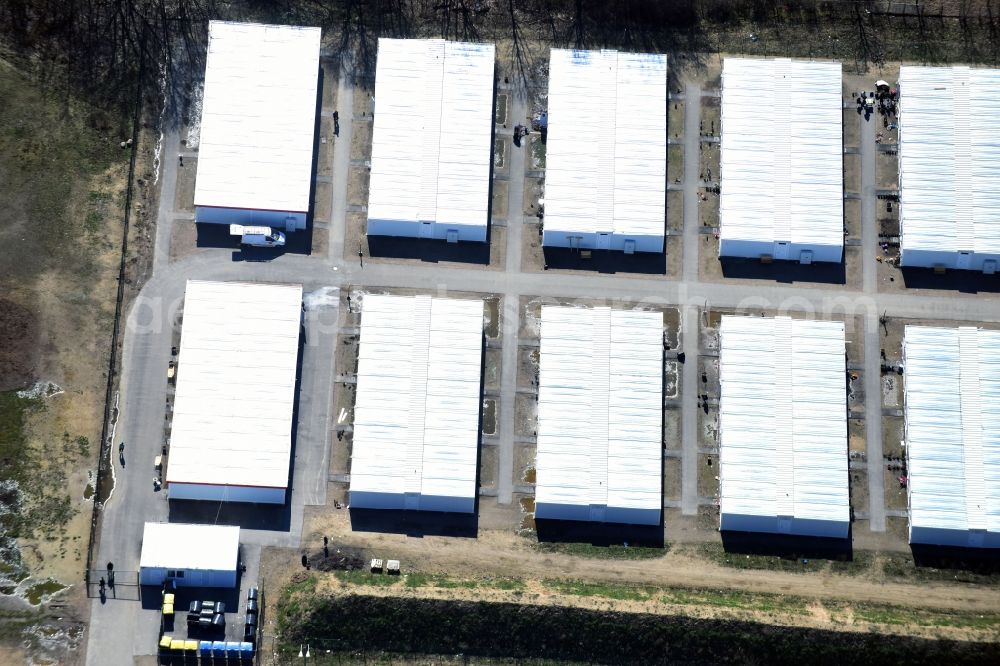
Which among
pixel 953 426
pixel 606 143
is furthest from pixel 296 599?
pixel 953 426

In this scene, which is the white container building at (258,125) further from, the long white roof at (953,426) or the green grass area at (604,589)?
the long white roof at (953,426)

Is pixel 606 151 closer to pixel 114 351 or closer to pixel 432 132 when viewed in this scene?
pixel 432 132

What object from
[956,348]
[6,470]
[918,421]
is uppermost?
[956,348]

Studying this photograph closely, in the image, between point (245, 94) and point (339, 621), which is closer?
point (339, 621)

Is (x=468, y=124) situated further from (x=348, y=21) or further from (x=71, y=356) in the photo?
(x=71, y=356)

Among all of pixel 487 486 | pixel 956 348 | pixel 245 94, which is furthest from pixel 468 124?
pixel 956 348

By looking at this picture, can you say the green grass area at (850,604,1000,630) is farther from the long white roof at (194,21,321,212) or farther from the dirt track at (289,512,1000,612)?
the long white roof at (194,21,321,212)
